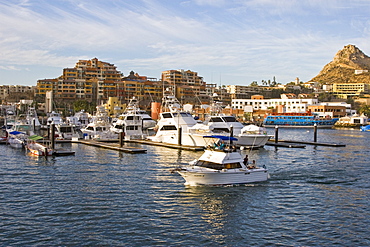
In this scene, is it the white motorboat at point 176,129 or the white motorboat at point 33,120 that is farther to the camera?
the white motorboat at point 33,120

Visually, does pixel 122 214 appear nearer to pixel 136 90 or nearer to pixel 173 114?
pixel 173 114

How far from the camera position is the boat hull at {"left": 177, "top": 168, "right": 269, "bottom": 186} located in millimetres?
27766

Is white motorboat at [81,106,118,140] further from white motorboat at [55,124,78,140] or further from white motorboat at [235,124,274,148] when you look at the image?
white motorboat at [235,124,274,148]

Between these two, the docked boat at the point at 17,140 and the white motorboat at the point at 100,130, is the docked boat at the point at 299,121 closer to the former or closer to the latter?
the white motorboat at the point at 100,130

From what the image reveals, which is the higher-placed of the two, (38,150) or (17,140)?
(17,140)

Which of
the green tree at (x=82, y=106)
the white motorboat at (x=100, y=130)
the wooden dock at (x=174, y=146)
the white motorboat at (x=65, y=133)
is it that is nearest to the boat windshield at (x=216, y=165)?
the wooden dock at (x=174, y=146)

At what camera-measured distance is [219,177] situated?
91.5 feet

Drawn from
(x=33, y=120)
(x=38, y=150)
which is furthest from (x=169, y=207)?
(x=33, y=120)

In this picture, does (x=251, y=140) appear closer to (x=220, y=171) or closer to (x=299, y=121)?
(x=220, y=171)

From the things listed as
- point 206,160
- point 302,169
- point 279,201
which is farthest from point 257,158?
point 279,201

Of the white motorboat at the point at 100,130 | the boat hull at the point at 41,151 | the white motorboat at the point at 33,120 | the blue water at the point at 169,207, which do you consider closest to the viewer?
the blue water at the point at 169,207

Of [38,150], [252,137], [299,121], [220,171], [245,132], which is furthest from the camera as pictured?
[299,121]

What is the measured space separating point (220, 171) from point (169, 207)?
5.66 metres

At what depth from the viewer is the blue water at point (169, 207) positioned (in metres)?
19.0
